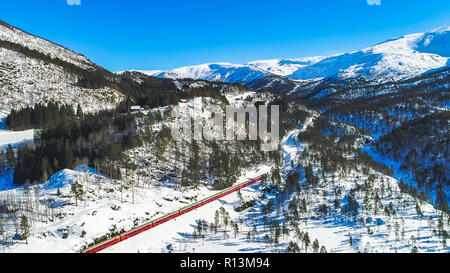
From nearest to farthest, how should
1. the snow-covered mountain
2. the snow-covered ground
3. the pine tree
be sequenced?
the pine tree
the snow-covered ground
the snow-covered mountain

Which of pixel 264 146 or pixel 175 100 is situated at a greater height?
pixel 175 100

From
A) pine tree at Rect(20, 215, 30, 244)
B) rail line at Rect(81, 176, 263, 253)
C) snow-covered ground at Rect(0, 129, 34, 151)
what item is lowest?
rail line at Rect(81, 176, 263, 253)

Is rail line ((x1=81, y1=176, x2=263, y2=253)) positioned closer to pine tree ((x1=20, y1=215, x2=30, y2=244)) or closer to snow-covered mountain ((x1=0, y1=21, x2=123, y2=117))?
pine tree ((x1=20, y1=215, x2=30, y2=244))

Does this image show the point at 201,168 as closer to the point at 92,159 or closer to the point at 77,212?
the point at 92,159

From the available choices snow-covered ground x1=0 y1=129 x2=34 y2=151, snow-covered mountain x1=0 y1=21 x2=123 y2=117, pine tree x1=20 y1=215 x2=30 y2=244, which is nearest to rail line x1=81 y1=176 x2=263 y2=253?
pine tree x1=20 y1=215 x2=30 y2=244

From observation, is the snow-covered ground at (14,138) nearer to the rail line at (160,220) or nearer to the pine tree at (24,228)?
the pine tree at (24,228)

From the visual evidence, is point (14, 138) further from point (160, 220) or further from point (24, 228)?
point (160, 220)

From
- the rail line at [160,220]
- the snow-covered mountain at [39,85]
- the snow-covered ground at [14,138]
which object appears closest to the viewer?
the rail line at [160,220]

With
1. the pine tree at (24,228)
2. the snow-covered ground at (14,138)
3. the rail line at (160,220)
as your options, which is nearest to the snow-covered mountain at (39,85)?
the snow-covered ground at (14,138)

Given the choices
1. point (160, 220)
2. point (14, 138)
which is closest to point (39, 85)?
point (14, 138)
